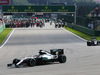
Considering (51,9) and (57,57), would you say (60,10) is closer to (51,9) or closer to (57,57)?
(51,9)

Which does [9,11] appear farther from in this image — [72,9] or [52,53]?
[52,53]

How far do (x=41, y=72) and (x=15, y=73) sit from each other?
4.03 feet

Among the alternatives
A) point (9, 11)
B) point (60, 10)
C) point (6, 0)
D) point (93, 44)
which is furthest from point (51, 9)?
point (93, 44)

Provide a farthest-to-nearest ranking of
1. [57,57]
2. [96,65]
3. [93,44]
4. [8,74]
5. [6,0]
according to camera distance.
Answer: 1. [6,0]
2. [93,44]
3. [57,57]
4. [96,65]
5. [8,74]

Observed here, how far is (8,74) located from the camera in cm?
1530

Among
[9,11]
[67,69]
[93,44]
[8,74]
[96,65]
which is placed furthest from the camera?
[9,11]

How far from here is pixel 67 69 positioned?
54.9ft

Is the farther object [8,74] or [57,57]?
[57,57]

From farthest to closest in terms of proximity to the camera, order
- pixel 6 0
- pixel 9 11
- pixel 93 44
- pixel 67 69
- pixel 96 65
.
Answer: pixel 9 11
pixel 6 0
pixel 93 44
pixel 96 65
pixel 67 69

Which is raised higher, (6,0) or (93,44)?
(6,0)

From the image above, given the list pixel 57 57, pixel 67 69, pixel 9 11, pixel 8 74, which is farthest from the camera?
pixel 9 11

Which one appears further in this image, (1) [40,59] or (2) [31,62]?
(1) [40,59]

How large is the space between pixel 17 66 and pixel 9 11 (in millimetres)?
52567

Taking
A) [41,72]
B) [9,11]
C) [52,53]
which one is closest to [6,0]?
[9,11]
